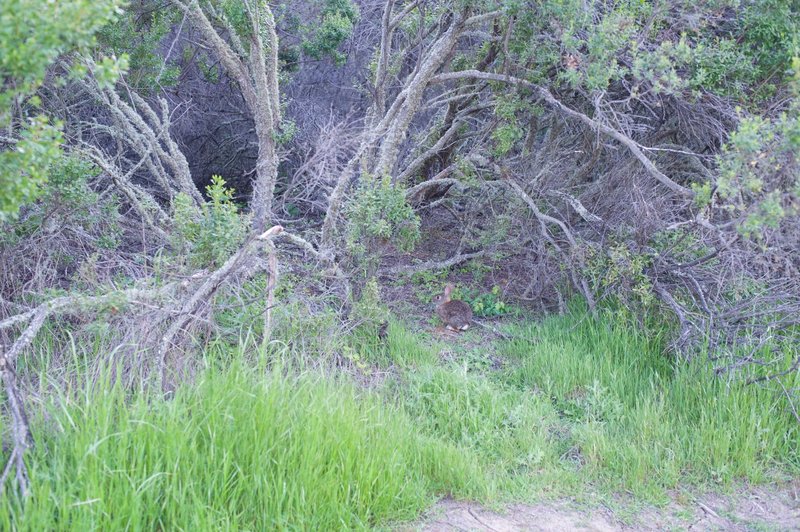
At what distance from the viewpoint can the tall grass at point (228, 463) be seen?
11.1 ft

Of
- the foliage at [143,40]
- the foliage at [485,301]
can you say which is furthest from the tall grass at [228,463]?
the foliage at [143,40]

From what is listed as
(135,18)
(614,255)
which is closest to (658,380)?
(614,255)

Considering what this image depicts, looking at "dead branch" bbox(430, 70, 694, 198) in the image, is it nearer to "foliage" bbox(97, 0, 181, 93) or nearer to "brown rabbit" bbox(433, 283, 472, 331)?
"brown rabbit" bbox(433, 283, 472, 331)

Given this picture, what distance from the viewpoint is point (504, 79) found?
20.5 feet

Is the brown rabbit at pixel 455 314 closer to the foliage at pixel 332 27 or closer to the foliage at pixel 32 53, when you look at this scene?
the foliage at pixel 332 27

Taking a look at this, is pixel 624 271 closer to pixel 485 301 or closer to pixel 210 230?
pixel 485 301

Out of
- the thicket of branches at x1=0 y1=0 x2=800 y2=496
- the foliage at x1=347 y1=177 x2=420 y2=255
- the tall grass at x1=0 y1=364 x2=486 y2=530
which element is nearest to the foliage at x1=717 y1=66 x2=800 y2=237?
the thicket of branches at x1=0 y1=0 x2=800 y2=496

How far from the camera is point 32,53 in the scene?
121 inches

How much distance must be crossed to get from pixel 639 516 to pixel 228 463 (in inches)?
95.3

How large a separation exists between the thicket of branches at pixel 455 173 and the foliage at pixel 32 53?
0.04 feet

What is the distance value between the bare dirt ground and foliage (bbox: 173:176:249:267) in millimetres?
2180

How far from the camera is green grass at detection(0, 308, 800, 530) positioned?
139 inches

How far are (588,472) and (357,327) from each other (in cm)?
214

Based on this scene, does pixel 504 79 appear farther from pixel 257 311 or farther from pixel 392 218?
pixel 257 311
